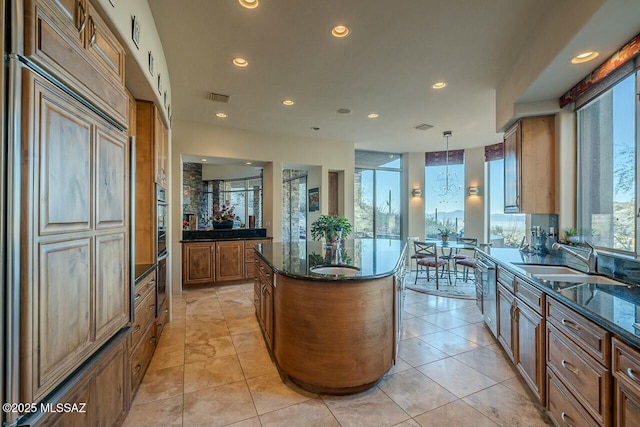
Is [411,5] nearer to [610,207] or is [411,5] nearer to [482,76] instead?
[482,76]

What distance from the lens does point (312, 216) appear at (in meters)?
6.84

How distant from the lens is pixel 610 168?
2.59 metres

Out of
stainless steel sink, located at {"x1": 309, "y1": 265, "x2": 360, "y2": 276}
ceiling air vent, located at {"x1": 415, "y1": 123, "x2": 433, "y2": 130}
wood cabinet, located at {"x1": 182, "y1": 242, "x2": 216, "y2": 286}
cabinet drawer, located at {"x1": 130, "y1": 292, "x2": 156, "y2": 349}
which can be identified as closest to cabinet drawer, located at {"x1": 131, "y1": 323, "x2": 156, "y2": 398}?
cabinet drawer, located at {"x1": 130, "y1": 292, "x2": 156, "y2": 349}

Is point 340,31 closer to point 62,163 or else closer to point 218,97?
point 218,97

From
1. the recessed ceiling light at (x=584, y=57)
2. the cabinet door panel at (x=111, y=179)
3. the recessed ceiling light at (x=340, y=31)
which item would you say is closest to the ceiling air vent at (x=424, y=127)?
the recessed ceiling light at (x=584, y=57)

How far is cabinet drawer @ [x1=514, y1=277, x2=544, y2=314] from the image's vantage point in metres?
1.96

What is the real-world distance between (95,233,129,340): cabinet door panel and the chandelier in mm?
6965

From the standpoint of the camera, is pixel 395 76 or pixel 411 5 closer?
pixel 411 5

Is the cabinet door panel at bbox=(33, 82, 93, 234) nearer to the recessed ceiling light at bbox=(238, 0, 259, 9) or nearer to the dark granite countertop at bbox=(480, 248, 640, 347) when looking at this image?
the recessed ceiling light at bbox=(238, 0, 259, 9)

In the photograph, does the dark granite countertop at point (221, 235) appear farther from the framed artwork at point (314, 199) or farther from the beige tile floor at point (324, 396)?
the beige tile floor at point (324, 396)

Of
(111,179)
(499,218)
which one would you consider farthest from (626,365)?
(499,218)

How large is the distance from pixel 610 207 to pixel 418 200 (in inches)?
200

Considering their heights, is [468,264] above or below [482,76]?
below

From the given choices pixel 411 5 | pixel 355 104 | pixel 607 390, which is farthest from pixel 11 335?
pixel 355 104
